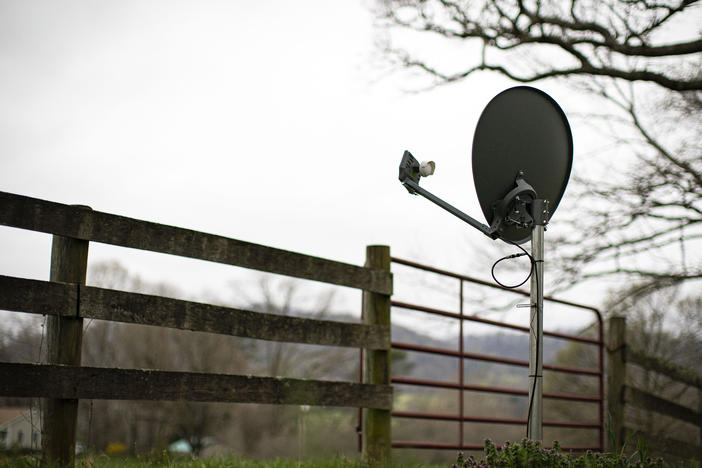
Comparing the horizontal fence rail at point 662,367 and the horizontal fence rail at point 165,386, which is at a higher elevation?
the horizontal fence rail at point 662,367

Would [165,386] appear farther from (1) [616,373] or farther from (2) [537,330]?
(1) [616,373]

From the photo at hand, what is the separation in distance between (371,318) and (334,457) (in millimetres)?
881

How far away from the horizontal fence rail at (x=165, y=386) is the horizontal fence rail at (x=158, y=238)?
0.56 meters

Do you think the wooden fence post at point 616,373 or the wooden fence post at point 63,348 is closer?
the wooden fence post at point 63,348

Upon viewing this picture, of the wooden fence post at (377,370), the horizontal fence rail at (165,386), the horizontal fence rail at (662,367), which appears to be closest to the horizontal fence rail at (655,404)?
the horizontal fence rail at (662,367)

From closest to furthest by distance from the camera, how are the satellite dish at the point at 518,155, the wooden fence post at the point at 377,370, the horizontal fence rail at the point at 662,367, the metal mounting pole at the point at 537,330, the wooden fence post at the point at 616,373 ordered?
the metal mounting pole at the point at 537,330 → the satellite dish at the point at 518,155 → the wooden fence post at the point at 377,370 → the wooden fence post at the point at 616,373 → the horizontal fence rail at the point at 662,367

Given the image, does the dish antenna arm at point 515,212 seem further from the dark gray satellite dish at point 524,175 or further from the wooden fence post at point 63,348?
the wooden fence post at point 63,348

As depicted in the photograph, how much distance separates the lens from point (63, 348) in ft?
9.46

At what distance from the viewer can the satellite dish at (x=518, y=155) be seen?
11.3 feet

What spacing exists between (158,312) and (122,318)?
0.56 ft

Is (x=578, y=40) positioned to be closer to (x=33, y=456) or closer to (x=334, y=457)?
(x=334, y=457)

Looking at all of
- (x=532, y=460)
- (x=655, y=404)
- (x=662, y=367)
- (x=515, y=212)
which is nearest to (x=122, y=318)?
(x=532, y=460)

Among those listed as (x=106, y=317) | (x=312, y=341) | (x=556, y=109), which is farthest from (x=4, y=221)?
(x=556, y=109)

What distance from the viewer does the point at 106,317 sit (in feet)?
9.57
